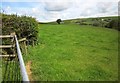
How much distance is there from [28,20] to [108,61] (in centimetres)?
638

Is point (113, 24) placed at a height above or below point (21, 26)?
below

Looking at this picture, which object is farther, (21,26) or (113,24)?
(113,24)

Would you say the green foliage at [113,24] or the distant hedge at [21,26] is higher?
the distant hedge at [21,26]

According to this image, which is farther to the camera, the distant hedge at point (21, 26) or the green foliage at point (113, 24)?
the green foliage at point (113, 24)

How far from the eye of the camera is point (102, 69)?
11.9m

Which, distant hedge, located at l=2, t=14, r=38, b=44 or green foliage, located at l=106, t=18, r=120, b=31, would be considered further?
green foliage, located at l=106, t=18, r=120, b=31

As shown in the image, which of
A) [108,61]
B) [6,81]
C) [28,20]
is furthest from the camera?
[28,20]

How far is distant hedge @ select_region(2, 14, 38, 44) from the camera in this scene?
50.7ft

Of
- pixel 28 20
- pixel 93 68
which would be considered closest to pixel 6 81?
pixel 93 68

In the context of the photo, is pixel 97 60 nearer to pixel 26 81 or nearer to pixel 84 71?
pixel 84 71

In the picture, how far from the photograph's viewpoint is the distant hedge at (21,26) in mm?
15452

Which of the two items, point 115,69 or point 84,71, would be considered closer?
point 84,71

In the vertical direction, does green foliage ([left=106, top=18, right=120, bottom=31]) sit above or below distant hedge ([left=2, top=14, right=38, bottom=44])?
below

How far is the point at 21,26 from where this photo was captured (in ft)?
55.0
